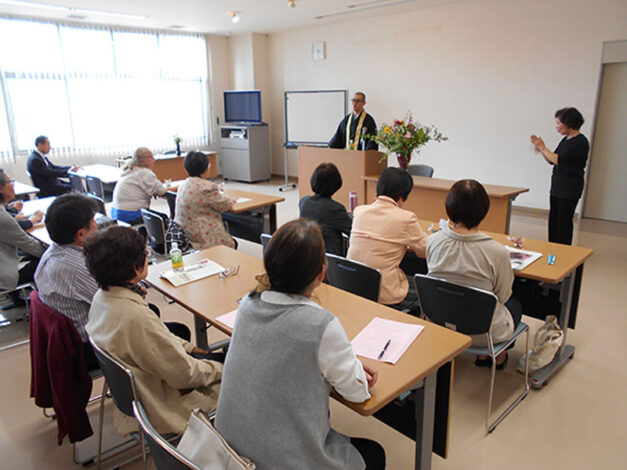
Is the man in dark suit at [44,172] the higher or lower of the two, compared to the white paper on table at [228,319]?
higher

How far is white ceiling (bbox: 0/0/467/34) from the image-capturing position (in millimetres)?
6512

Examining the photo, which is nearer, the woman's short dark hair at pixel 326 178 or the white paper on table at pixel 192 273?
the white paper on table at pixel 192 273

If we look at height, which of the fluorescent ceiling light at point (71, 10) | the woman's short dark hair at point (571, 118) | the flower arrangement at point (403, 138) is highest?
the fluorescent ceiling light at point (71, 10)

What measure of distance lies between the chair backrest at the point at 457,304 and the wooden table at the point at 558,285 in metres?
0.48

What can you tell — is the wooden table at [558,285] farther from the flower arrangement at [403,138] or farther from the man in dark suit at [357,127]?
the man in dark suit at [357,127]

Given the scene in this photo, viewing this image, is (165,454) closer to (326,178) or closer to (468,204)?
(468,204)

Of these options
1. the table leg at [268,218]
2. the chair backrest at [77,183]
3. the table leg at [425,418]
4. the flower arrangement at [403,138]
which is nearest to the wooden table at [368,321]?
the table leg at [425,418]

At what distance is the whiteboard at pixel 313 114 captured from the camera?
836cm

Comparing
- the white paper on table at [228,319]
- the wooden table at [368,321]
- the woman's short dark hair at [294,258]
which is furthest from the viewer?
the white paper on table at [228,319]

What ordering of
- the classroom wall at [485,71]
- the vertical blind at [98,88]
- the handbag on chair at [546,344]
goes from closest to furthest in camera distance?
the handbag on chair at [546,344]
the classroom wall at [485,71]
the vertical blind at [98,88]

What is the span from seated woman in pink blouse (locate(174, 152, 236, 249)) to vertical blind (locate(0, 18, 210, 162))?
18.0ft

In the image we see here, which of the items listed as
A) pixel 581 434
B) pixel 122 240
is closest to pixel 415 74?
pixel 581 434

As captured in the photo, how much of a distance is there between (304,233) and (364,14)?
724cm

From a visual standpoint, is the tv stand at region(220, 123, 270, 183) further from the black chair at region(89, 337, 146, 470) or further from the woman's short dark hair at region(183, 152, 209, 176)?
the black chair at region(89, 337, 146, 470)
